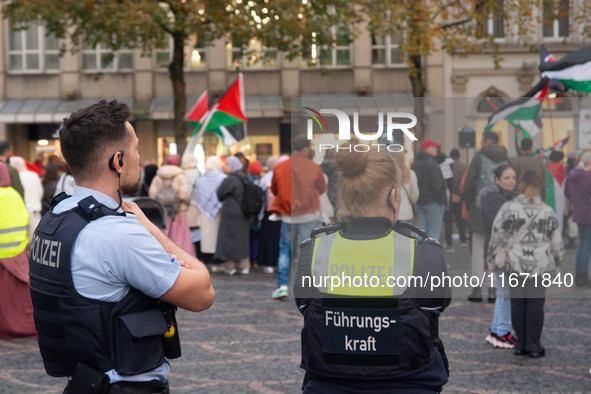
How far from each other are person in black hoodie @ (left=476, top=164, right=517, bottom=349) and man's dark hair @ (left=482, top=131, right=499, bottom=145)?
375 millimetres

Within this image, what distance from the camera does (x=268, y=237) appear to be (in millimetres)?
11500

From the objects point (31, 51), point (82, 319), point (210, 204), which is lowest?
point (210, 204)

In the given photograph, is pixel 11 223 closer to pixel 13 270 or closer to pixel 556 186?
pixel 13 270

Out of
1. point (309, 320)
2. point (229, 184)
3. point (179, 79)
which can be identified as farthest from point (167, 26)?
point (309, 320)

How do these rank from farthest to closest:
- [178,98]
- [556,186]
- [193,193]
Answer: [178,98]
[193,193]
[556,186]

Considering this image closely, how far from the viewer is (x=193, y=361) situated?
613cm

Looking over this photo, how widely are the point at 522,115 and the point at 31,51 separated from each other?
2622 centimetres

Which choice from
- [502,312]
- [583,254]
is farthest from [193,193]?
[583,254]

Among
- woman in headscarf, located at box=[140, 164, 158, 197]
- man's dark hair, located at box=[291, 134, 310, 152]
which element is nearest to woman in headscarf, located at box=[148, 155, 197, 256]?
woman in headscarf, located at box=[140, 164, 158, 197]

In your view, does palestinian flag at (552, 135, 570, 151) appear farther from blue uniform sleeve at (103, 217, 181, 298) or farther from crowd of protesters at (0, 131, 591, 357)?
blue uniform sleeve at (103, 217, 181, 298)

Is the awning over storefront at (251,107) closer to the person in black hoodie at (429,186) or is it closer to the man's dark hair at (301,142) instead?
the person in black hoodie at (429,186)

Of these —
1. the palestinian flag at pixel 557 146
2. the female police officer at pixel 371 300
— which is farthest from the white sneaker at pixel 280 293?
the female police officer at pixel 371 300

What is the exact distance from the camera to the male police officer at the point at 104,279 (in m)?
2.40

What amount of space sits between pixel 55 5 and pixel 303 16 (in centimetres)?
622
